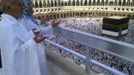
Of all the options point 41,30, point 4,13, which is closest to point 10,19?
point 4,13

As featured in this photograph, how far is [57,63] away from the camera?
7.18ft

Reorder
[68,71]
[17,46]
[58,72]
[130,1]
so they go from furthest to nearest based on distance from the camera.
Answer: [130,1] → [58,72] → [68,71] → [17,46]

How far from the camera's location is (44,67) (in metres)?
1.89

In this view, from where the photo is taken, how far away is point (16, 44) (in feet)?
5.18

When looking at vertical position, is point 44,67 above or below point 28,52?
below

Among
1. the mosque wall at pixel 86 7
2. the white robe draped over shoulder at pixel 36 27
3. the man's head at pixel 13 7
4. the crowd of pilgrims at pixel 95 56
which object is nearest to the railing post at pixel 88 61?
the crowd of pilgrims at pixel 95 56

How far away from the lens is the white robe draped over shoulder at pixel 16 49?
5.18 feet

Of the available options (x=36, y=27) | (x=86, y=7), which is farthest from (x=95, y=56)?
(x=86, y=7)

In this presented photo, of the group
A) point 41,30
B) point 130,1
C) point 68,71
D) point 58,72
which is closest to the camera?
point 41,30

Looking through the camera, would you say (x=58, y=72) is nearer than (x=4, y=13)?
No

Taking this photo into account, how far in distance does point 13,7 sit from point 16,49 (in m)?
0.23

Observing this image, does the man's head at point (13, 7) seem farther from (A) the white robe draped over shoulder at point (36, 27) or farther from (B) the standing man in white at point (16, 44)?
(A) the white robe draped over shoulder at point (36, 27)

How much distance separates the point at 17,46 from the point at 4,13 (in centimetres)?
20

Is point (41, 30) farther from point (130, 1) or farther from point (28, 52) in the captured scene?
point (130, 1)
